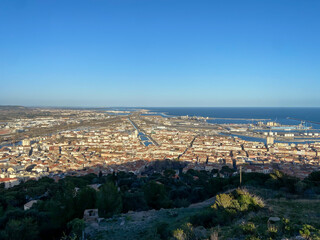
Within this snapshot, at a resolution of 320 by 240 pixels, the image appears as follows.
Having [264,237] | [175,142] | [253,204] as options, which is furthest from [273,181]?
[175,142]

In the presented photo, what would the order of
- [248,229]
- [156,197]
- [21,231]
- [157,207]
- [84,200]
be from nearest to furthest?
[248,229] → [21,231] → [84,200] → [157,207] → [156,197]

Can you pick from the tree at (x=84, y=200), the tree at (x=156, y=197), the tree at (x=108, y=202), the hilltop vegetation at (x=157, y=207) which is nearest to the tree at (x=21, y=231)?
the hilltop vegetation at (x=157, y=207)

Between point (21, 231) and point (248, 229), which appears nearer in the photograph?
point (248, 229)

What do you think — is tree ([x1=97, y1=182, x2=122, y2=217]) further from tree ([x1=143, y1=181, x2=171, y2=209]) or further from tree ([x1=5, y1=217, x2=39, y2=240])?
tree ([x1=5, y1=217, x2=39, y2=240])

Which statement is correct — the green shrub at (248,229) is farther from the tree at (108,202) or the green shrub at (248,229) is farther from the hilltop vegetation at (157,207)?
the tree at (108,202)

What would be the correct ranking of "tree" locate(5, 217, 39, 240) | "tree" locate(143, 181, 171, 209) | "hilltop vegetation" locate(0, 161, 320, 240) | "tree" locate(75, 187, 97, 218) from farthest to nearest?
Answer: "tree" locate(143, 181, 171, 209) → "tree" locate(75, 187, 97, 218) → "tree" locate(5, 217, 39, 240) → "hilltop vegetation" locate(0, 161, 320, 240)

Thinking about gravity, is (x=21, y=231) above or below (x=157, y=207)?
above

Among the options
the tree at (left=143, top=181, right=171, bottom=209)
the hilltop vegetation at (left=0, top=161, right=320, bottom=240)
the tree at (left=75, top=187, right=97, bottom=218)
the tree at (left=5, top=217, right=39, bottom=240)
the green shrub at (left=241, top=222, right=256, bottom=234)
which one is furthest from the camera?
the tree at (left=143, top=181, right=171, bottom=209)

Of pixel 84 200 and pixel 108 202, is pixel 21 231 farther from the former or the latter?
pixel 108 202

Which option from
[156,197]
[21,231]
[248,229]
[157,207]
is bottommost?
[157,207]

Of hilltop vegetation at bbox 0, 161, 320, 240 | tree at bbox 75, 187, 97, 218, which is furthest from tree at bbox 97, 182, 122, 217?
tree at bbox 75, 187, 97, 218

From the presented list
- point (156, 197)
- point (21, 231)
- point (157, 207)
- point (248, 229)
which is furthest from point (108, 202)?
point (248, 229)
